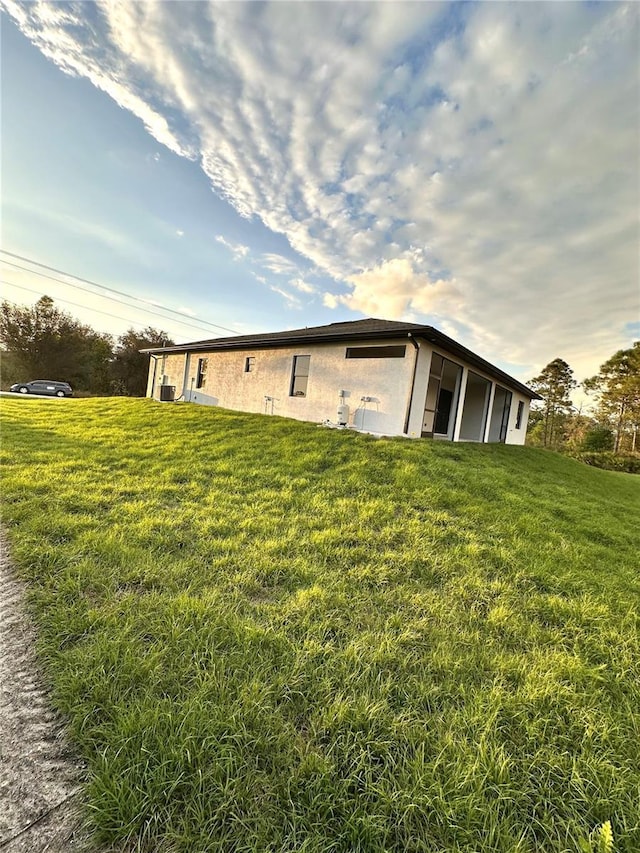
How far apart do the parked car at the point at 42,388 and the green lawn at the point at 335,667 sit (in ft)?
70.9

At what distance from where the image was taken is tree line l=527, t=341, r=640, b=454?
2570cm

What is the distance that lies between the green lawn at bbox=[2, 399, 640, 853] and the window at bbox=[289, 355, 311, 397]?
258 inches

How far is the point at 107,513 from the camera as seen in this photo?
3.60m

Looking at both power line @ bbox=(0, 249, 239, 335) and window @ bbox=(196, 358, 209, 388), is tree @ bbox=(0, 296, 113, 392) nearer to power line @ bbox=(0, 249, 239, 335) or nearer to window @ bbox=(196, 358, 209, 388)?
power line @ bbox=(0, 249, 239, 335)

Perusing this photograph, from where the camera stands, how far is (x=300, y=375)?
1069 centimetres

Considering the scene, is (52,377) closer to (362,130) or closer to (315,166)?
(315,166)

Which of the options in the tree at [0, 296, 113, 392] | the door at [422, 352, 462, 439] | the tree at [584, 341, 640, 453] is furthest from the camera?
the tree at [584, 341, 640, 453]

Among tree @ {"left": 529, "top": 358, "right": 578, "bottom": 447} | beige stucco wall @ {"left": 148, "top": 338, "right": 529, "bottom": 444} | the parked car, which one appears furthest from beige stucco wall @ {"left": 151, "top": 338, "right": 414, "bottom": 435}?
tree @ {"left": 529, "top": 358, "right": 578, "bottom": 447}

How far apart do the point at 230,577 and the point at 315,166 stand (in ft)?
33.6

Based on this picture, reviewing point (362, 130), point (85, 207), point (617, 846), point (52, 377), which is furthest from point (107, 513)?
point (52, 377)

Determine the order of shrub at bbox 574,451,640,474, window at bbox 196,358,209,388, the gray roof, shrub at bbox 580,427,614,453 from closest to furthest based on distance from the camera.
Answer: the gray roof, window at bbox 196,358,209,388, shrub at bbox 574,451,640,474, shrub at bbox 580,427,614,453

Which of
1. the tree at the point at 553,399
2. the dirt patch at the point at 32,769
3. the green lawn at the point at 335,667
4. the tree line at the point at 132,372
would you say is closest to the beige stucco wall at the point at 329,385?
the green lawn at the point at 335,667

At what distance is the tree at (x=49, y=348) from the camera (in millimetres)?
24375

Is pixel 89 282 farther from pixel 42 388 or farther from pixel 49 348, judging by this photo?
pixel 42 388
